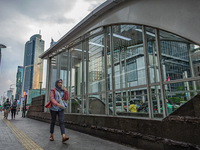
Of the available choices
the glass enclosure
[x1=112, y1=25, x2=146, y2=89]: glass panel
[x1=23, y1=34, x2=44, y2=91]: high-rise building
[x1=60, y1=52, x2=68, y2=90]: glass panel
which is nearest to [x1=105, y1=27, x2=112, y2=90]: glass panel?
the glass enclosure

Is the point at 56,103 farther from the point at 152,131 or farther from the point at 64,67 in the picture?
the point at 64,67

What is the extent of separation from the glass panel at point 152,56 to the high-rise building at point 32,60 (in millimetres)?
130147

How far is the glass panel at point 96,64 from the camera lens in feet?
20.6

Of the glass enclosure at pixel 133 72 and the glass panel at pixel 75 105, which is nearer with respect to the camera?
the glass enclosure at pixel 133 72

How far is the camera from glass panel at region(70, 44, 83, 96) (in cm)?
774

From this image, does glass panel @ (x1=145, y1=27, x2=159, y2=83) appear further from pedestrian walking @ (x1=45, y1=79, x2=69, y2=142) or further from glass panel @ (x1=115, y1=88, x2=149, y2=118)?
pedestrian walking @ (x1=45, y1=79, x2=69, y2=142)

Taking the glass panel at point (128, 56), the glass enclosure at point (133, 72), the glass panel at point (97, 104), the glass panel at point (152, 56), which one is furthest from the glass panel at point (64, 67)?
the glass panel at point (152, 56)

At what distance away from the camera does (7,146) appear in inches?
158

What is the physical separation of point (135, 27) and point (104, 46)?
1.51 m

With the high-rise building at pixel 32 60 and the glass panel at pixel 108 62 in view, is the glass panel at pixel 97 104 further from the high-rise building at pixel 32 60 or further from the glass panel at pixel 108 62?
the high-rise building at pixel 32 60

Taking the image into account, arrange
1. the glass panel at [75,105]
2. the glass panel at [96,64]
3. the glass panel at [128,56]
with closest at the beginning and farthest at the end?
the glass panel at [128,56], the glass panel at [96,64], the glass panel at [75,105]

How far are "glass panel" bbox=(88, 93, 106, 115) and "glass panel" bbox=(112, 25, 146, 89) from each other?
0.89m

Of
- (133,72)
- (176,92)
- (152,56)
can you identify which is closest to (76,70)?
(133,72)

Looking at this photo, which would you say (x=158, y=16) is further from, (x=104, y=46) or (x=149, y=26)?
(x=104, y=46)
